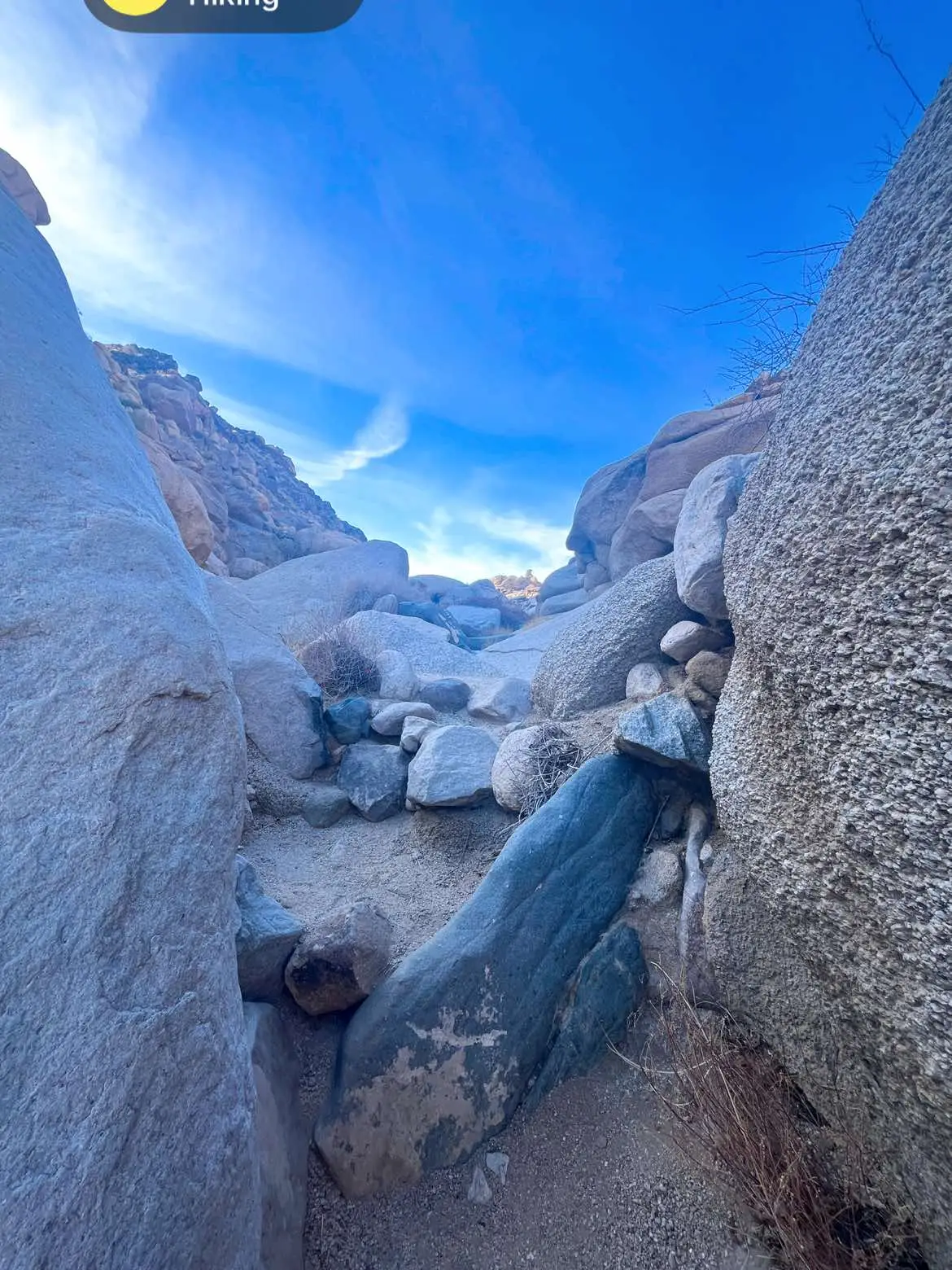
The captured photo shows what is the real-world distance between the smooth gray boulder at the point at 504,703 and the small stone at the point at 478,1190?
356 centimetres

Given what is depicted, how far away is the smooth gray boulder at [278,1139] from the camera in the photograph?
59.4 inches

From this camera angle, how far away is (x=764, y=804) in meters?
1.83

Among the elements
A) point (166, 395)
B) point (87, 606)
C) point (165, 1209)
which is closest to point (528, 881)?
point (165, 1209)

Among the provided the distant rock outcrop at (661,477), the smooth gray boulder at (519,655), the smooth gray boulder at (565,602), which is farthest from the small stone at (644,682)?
the smooth gray boulder at (565,602)

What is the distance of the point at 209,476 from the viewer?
16844mm

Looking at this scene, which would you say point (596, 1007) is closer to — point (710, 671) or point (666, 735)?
point (666, 735)

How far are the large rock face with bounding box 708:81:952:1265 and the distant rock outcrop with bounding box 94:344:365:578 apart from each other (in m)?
11.1

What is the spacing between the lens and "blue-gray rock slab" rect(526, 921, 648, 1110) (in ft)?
6.56

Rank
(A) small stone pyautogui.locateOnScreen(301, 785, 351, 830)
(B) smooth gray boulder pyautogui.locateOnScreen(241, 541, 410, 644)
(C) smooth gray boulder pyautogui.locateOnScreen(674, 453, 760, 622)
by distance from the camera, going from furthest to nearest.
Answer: (B) smooth gray boulder pyautogui.locateOnScreen(241, 541, 410, 644)
(A) small stone pyautogui.locateOnScreen(301, 785, 351, 830)
(C) smooth gray boulder pyautogui.locateOnScreen(674, 453, 760, 622)

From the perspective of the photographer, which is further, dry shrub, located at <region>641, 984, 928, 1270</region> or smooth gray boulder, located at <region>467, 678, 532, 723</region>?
smooth gray boulder, located at <region>467, 678, 532, 723</region>

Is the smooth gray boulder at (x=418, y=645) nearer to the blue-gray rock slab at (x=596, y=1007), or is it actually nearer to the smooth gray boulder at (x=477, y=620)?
the blue-gray rock slab at (x=596, y=1007)

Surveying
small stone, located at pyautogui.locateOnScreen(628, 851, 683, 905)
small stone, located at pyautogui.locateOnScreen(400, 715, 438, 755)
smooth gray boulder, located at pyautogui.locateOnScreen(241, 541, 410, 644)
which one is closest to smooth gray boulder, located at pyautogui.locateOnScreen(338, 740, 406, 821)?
small stone, located at pyautogui.locateOnScreen(400, 715, 438, 755)

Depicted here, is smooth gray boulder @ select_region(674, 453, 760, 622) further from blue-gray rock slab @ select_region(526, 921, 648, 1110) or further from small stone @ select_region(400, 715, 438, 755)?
small stone @ select_region(400, 715, 438, 755)

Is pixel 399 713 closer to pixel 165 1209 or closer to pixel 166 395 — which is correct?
pixel 165 1209
